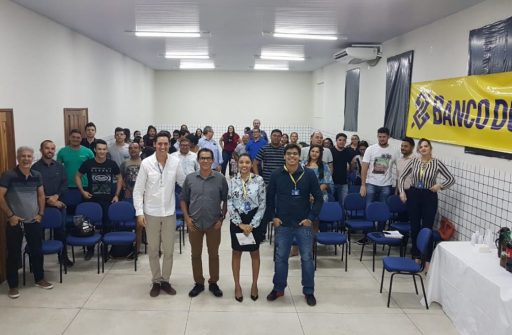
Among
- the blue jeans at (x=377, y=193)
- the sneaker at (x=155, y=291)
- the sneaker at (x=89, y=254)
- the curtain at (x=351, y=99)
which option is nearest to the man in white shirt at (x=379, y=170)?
the blue jeans at (x=377, y=193)

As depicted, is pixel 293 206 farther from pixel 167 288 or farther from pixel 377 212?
pixel 377 212

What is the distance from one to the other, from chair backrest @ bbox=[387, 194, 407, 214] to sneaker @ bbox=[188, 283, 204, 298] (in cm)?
314

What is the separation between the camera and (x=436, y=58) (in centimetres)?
645

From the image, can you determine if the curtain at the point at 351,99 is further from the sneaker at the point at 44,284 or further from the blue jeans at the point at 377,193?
the sneaker at the point at 44,284

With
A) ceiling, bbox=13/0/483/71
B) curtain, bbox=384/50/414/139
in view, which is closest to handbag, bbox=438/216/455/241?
curtain, bbox=384/50/414/139

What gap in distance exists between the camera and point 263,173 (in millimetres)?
6309

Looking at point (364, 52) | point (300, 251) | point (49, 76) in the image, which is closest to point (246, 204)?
point (300, 251)

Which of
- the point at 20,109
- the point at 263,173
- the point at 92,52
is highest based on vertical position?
the point at 92,52

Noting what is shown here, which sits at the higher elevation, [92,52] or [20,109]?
[92,52]

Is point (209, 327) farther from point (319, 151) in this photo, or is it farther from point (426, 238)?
point (319, 151)

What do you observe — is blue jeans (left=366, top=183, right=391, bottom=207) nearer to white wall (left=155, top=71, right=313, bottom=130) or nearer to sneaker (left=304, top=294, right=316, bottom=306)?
sneaker (left=304, top=294, right=316, bottom=306)

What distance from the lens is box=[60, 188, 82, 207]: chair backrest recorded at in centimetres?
591

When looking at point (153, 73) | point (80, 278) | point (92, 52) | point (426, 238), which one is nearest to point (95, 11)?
point (92, 52)

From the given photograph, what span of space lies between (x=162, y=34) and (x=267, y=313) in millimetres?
5466
